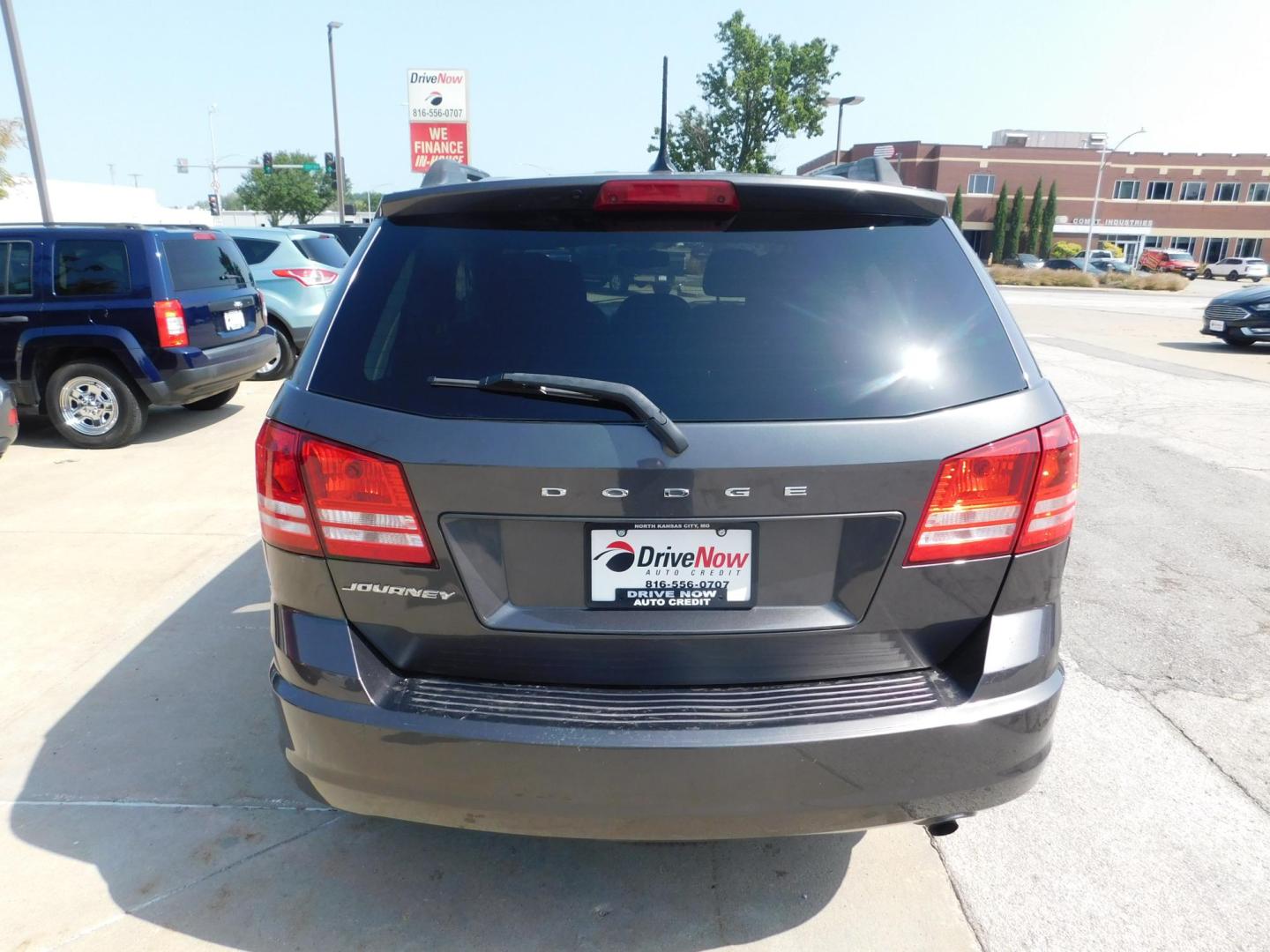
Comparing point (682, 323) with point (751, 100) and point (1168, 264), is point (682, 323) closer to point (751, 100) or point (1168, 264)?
point (751, 100)

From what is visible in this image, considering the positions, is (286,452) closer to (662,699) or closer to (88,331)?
(662,699)

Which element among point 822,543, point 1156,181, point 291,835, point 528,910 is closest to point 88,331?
point 291,835

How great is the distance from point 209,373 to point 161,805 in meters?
5.67

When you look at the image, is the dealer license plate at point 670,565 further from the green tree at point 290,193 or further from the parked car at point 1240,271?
the green tree at point 290,193

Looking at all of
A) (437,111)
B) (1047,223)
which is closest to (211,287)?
(437,111)

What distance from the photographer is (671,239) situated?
81.0 inches

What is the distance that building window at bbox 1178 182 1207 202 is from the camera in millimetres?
76250

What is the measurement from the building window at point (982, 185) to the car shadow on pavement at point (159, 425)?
78.1 metres

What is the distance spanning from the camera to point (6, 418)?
253 inches

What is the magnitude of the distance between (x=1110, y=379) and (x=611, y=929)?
1154cm

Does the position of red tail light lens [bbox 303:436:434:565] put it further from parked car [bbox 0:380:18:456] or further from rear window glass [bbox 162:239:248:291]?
rear window glass [bbox 162:239:248:291]

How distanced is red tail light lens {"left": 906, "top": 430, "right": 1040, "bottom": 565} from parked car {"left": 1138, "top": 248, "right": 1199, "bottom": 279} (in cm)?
6447

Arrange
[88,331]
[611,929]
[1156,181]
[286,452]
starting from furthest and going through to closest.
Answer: [1156,181] < [88,331] < [611,929] < [286,452]

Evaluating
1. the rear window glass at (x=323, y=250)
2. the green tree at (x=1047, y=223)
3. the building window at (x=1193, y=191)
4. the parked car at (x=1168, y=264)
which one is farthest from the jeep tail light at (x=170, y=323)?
the building window at (x=1193, y=191)
